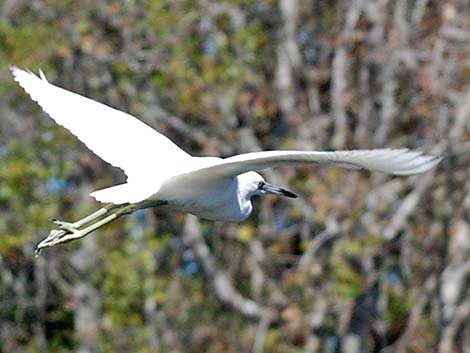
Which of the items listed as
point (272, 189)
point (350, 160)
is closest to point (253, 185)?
point (272, 189)

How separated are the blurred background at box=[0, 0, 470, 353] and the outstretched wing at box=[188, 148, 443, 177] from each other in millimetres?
5347

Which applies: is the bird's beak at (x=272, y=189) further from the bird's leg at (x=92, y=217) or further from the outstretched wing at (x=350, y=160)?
the outstretched wing at (x=350, y=160)

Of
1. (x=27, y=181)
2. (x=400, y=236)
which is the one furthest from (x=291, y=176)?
(x=27, y=181)

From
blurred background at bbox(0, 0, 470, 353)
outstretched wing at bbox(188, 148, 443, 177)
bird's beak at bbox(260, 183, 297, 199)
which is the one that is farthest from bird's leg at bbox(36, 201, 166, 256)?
blurred background at bbox(0, 0, 470, 353)

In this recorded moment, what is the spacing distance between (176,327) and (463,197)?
291 centimetres

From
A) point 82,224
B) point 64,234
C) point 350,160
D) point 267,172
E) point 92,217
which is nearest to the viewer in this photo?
point 350,160

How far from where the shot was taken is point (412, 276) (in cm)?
1455

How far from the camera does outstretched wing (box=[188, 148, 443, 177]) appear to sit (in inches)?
287

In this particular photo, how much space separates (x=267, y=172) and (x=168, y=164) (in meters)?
5.27

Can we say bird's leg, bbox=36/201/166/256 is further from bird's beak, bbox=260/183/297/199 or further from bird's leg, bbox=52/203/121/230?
bird's beak, bbox=260/183/297/199

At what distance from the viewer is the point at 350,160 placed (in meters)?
7.43

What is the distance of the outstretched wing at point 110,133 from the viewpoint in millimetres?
8188

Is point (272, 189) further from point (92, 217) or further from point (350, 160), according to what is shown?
point (350, 160)

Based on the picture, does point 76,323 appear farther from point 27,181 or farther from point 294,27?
point 294,27
